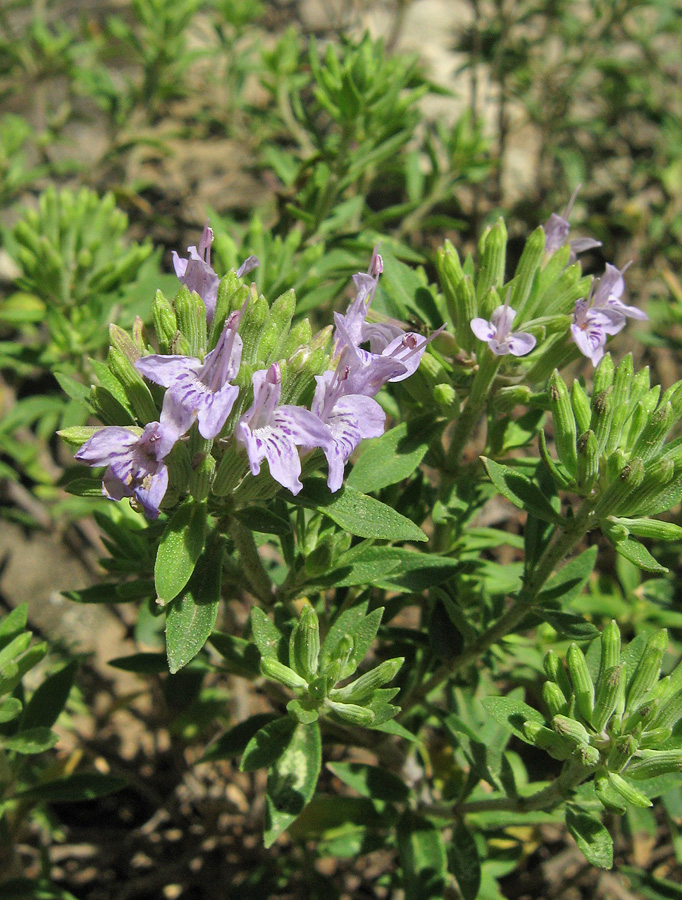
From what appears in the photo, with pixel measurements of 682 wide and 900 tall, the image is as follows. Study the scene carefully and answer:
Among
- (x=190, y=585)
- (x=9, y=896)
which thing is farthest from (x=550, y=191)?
(x=9, y=896)

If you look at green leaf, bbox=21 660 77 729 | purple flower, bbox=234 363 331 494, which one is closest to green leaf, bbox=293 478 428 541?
purple flower, bbox=234 363 331 494

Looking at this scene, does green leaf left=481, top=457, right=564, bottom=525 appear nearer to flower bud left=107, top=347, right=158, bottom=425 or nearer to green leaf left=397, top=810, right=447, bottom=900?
flower bud left=107, top=347, right=158, bottom=425

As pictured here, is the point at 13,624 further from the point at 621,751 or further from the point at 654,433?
the point at 654,433

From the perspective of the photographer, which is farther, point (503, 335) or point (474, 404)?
point (474, 404)

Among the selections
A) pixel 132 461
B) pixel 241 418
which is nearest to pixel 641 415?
pixel 241 418

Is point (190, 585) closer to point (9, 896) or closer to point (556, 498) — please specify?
point (556, 498)
